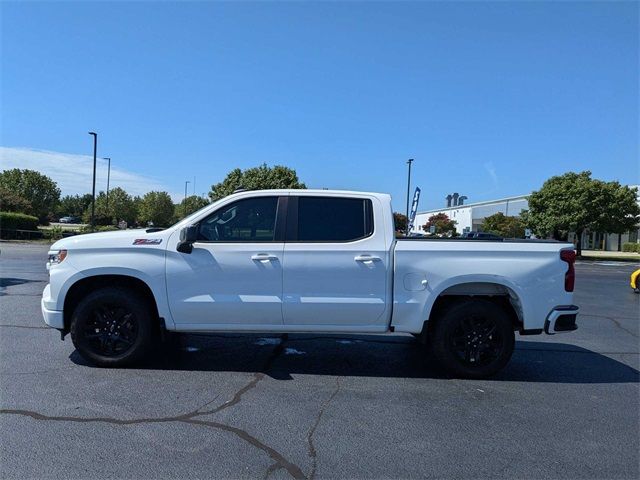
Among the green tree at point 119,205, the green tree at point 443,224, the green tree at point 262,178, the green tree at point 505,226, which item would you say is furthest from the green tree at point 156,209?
the green tree at point 505,226

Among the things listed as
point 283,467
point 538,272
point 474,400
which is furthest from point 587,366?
point 283,467

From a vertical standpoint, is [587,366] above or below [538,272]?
below

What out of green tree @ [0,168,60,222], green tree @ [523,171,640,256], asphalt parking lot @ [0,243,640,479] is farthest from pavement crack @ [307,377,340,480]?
green tree @ [0,168,60,222]

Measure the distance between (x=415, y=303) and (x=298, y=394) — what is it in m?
1.55

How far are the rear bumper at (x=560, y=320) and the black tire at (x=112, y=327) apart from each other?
4.29 m

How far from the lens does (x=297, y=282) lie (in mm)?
5301

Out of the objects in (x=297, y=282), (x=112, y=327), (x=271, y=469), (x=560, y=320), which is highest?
(x=297, y=282)

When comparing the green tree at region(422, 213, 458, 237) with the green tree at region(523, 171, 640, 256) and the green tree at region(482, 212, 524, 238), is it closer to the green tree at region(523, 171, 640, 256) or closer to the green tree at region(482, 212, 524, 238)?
the green tree at region(482, 212, 524, 238)

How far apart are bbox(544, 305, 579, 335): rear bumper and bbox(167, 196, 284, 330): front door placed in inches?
114

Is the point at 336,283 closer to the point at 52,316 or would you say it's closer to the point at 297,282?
the point at 297,282

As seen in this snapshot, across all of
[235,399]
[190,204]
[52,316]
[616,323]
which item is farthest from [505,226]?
[52,316]

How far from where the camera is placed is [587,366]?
6262 mm

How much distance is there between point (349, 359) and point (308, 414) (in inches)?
74.7

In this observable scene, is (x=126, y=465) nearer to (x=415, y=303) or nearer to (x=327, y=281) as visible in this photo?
(x=327, y=281)
